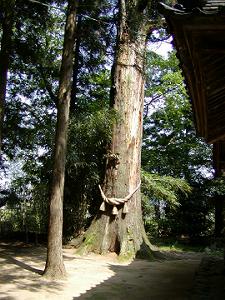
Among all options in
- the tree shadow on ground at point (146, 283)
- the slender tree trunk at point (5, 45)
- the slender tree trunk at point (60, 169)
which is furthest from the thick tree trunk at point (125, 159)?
the slender tree trunk at point (5, 45)

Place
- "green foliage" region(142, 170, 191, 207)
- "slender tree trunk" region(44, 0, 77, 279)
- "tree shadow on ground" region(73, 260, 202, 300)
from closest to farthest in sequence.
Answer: "tree shadow on ground" region(73, 260, 202, 300) < "slender tree trunk" region(44, 0, 77, 279) < "green foliage" region(142, 170, 191, 207)

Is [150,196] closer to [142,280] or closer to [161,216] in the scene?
[161,216]

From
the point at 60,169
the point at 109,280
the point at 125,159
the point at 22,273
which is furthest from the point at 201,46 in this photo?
the point at 125,159

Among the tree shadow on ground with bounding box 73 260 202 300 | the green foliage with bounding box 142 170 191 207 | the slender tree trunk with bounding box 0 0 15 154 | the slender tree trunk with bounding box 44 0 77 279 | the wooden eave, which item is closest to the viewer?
the wooden eave

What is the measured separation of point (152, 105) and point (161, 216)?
6832mm

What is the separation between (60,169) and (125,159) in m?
3.83

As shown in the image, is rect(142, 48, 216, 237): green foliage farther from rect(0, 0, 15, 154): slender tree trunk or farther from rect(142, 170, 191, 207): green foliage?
rect(0, 0, 15, 154): slender tree trunk

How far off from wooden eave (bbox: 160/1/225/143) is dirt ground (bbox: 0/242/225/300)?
233 centimetres

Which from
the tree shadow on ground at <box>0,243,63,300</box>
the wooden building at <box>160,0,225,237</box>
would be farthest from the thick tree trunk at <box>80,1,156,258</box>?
the wooden building at <box>160,0,225,237</box>

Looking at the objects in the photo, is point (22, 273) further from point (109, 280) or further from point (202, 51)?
point (202, 51)

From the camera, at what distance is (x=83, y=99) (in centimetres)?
1723

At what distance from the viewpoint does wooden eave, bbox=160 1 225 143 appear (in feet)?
10.0

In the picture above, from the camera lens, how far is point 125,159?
1123 centimetres

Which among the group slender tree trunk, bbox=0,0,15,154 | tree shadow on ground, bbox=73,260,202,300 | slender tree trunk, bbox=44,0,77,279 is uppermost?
slender tree trunk, bbox=0,0,15,154
